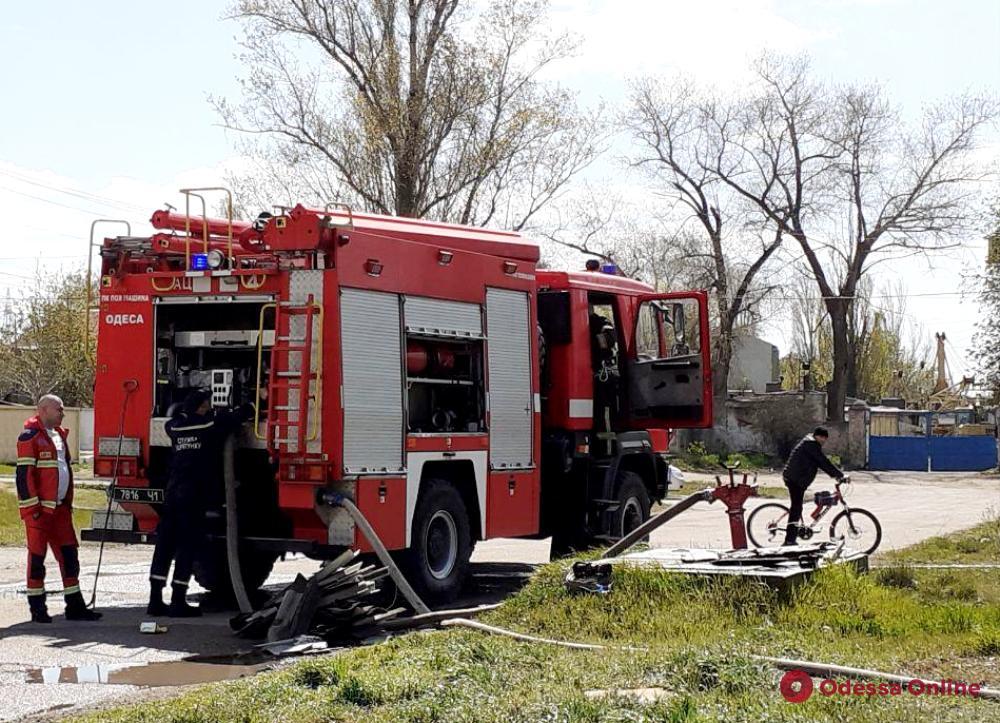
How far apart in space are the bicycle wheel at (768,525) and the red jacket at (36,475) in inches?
372

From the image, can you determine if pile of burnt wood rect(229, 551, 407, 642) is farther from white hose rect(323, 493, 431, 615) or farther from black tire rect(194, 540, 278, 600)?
black tire rect(194, 540, 278, 600)

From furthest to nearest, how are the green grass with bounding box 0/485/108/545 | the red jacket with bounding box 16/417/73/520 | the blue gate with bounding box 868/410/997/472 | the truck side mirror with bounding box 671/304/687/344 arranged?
the blue gate with bounding box 868/410/997/472 < the green grass with bounding box 0/485/108/545 < the truck side mirror with bounding box 671/304/687/344 < the red jacket with bounding box 16/417/73/520

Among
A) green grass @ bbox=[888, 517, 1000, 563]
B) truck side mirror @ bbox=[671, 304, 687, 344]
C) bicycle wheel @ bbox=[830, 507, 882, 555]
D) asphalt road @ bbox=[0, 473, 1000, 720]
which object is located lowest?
asphalt road @ bbox=[0, 473, 1000, 720]

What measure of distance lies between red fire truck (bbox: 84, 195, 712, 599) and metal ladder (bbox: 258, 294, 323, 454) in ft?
0.05

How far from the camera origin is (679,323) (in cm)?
1544

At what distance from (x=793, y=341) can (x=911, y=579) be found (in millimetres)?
66764

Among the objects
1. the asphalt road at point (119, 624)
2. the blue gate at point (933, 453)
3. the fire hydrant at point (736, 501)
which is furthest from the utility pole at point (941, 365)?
the fire hydrant at point (736, 501)

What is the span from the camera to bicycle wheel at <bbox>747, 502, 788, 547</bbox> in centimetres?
1759

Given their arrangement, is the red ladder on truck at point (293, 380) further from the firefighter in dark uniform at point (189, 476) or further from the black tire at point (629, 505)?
the black tire at point (629, 505)

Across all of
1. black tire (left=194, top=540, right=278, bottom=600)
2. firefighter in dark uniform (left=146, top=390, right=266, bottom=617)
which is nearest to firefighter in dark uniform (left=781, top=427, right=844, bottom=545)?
black tire (left=194, top=540, right=278, bottom=600)

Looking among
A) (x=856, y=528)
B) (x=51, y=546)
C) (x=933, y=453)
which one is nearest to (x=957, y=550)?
(x=856, y=528)

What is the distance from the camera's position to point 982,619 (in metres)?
9.41

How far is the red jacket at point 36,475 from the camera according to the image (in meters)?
11.2

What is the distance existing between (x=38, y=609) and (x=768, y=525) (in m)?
9.66
